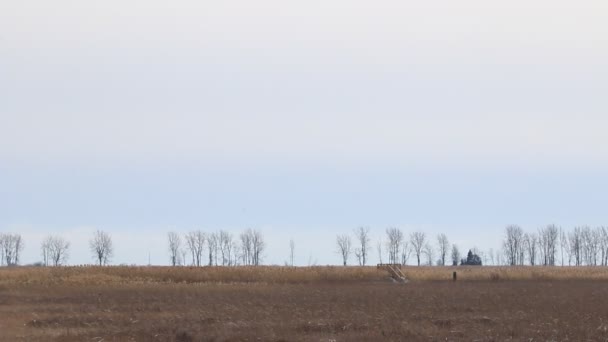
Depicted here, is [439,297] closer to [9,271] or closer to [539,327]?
[539,327]

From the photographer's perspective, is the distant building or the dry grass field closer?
the dry grass field

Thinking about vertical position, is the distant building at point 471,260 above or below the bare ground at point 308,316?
below

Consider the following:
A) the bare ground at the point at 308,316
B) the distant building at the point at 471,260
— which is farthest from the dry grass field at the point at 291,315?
the distant building at the point at 471,260

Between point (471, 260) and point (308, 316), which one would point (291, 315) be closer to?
point (308, 316)

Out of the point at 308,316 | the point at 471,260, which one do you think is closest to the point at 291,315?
the point at 308,316

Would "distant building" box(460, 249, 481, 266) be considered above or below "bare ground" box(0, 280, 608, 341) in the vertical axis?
below

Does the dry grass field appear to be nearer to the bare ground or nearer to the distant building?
the bare ground

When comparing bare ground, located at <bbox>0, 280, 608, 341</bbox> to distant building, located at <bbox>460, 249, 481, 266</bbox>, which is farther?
distant building, located at <bbox>460, 249, 481, 266</bbox>

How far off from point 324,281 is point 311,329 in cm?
3866

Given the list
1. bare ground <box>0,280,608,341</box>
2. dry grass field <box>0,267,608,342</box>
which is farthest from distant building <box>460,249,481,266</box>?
bare ground <box>0,280,608,341</box>

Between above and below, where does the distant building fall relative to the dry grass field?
below

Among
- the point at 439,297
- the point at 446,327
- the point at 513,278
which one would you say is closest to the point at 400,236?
the point at 513,278

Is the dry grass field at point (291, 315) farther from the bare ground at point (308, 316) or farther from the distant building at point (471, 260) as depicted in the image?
the distant building at point (471, 260)

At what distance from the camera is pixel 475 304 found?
3622 cm
